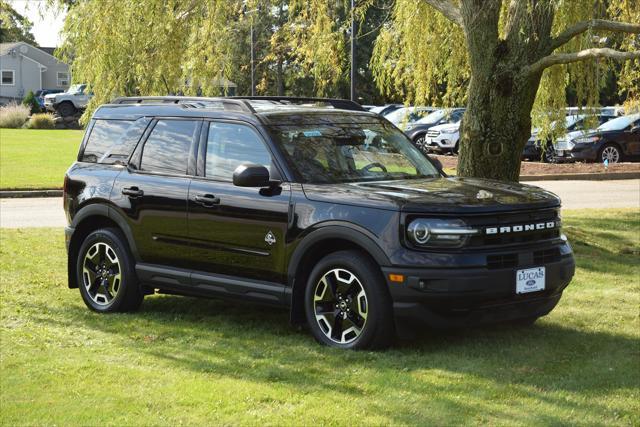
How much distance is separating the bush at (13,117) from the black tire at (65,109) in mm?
5059

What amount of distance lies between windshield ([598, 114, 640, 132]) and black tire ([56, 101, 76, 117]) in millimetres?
39027

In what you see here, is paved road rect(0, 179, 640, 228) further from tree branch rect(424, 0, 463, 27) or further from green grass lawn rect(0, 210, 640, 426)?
green grass lawn rect(0, 210, 640, 426)

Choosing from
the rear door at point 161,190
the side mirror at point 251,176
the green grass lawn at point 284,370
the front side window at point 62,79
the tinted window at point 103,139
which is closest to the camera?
the green grass lawn at point 284,370

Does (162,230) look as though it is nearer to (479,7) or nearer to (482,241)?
(482,241)

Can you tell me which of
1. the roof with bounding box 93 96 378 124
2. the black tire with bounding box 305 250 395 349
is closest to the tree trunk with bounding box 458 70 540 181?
the roof with bounding box 93 96 378 124

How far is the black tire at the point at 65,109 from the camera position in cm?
6256

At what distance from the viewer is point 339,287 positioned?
7.44m

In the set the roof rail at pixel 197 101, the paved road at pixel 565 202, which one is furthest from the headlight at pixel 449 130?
the roof rail at pixel 197 101

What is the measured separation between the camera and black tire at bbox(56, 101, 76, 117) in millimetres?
62562

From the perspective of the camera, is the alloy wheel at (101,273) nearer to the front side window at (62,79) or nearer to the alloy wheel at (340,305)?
the alloy wheel at (340,305)

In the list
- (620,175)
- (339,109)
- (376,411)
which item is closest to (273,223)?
(339,109)

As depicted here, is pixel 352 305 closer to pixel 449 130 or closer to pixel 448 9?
pixel 448 9

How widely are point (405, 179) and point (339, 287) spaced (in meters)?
1.25

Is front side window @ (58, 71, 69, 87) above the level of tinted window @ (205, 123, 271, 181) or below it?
above
